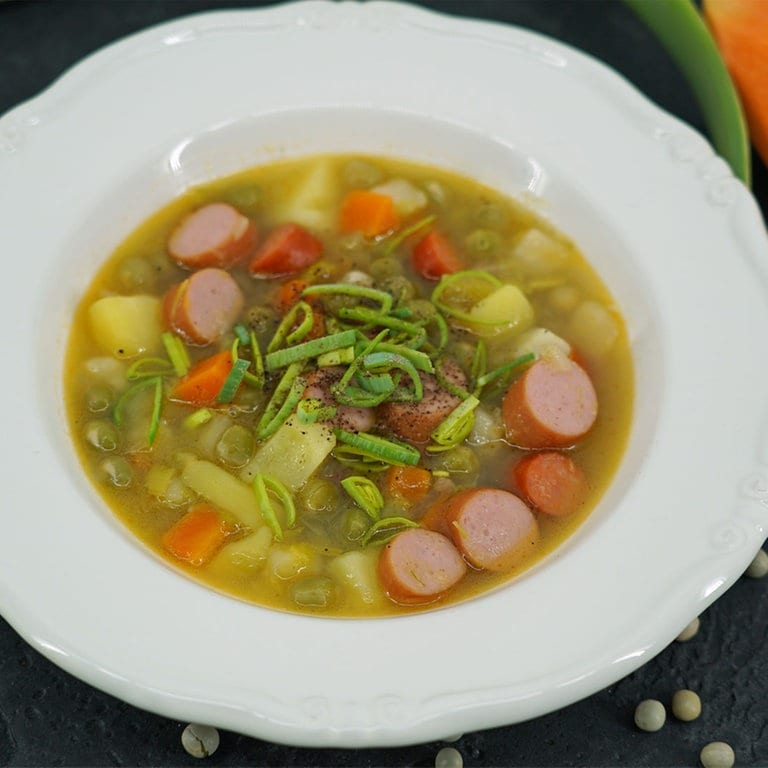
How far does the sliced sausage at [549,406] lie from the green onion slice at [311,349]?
2.01 feet

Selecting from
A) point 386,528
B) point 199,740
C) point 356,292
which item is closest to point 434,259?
point 356,292

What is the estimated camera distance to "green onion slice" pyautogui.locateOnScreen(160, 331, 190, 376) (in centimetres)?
380

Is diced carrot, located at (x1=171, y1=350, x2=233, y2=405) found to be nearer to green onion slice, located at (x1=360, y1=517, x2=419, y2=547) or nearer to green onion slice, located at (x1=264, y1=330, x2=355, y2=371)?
green onion slice, located at (x1=264, y1=330, x2=355, y2=371)

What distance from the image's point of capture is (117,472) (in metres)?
3.52

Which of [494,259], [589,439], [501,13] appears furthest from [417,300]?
[501,13]

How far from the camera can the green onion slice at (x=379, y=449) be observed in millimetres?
3547

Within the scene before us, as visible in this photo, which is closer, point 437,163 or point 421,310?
point 421,310

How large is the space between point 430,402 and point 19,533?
1408 mm

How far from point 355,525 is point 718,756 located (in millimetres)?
1317

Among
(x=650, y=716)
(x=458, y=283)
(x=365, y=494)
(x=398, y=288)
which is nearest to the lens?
(x=650, y=716)

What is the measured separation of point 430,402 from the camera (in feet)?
12.0

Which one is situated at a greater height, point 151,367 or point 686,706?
point 151,367

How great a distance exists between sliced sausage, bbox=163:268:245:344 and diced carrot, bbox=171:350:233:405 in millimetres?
201

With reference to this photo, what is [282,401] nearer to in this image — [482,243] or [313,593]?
[313,593]
